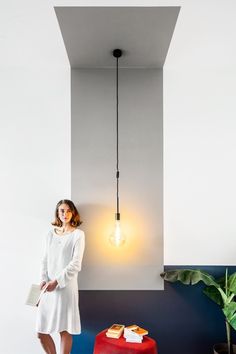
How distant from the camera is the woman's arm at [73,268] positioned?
8.27ft

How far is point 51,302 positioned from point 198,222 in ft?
5.10

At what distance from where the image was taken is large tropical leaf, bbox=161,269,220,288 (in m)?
2.57

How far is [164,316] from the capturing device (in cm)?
287

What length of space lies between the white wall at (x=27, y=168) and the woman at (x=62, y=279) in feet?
0.83

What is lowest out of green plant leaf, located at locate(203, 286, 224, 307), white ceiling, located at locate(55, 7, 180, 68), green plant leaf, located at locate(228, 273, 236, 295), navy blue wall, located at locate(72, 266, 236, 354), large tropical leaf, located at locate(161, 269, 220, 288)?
navy blue wall, located at locate(72, 266, 236, 354)

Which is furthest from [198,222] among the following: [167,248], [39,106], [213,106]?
[39,106]

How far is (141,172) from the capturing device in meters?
2.92

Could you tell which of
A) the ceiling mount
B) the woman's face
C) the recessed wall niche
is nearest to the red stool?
the recessed wall niche

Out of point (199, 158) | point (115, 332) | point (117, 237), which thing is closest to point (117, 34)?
point (199, 158)

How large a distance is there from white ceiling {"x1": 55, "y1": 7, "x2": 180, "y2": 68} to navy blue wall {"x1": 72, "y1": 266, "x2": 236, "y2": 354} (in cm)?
202

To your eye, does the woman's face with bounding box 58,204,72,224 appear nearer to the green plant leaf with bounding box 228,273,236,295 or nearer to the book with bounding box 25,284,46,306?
the book with bounding box 25,284,46,306

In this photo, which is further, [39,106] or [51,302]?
[39,106]

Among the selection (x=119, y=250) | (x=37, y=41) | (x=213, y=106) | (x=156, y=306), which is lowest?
(x=156, y=306)

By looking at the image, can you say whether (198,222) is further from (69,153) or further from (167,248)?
(69,153)
